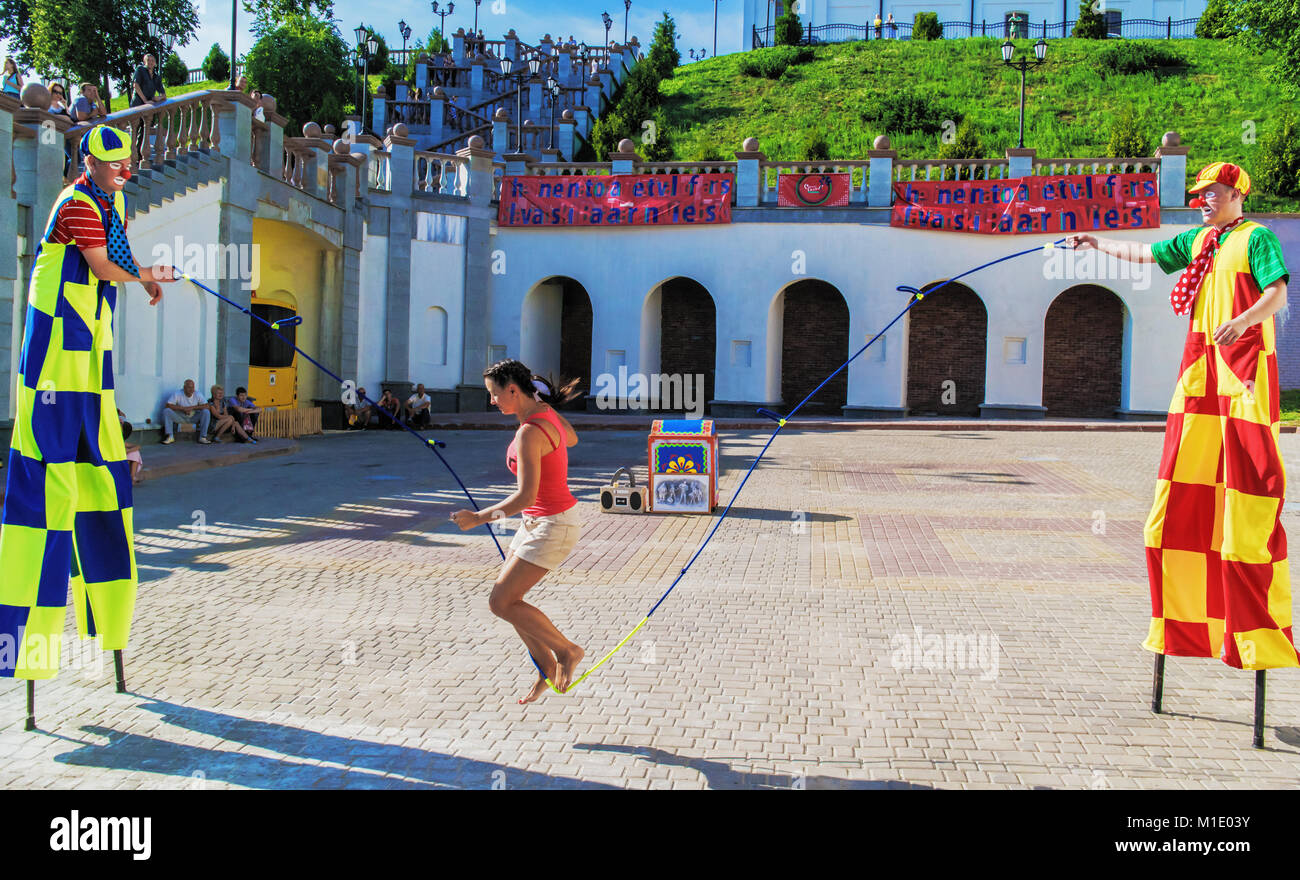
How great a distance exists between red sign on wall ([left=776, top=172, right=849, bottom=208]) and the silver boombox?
17.2 meters

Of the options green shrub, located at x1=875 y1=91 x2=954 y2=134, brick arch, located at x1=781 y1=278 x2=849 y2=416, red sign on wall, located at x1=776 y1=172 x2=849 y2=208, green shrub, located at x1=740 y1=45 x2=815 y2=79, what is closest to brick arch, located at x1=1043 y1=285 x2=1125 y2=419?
brick arch, located at x1=781 y1=278 x2=849 y2=416

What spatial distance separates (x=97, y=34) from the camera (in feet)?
170

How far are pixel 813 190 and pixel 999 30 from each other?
161 feet

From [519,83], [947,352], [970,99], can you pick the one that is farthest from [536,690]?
[970,99]

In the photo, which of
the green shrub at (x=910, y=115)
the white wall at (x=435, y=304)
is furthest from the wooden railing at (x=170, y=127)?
the green shrub at (x=910, y=115)

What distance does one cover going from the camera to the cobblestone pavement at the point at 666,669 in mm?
4723

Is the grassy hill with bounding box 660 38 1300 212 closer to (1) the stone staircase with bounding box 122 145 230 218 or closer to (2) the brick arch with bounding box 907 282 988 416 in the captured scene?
(2) the brick arch with bounding box 907 282 988 416

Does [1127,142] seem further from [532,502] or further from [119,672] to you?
[119,672]

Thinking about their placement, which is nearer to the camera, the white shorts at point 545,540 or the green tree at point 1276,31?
the white shorts at point 545,540

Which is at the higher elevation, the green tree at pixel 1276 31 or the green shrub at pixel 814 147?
the green tree at pixel 1276 31

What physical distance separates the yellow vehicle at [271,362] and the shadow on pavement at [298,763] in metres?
19.9

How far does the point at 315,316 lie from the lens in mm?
25438

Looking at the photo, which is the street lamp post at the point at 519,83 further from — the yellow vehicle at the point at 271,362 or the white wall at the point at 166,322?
the white wall at the point at 166,322
